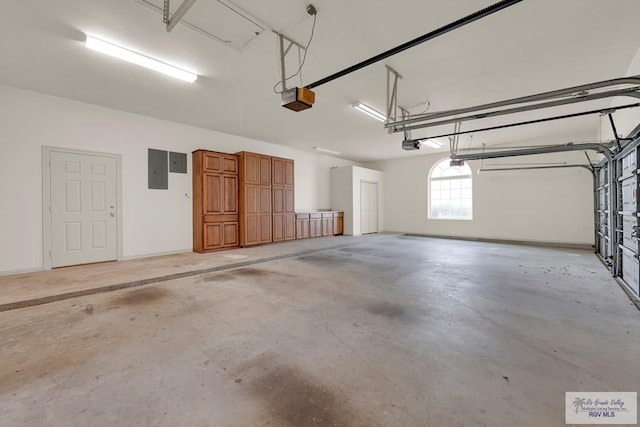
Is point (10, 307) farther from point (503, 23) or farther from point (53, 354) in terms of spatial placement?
point (503, 23)

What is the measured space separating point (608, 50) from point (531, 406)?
180 inches

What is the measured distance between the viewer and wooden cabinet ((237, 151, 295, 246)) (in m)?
7.20

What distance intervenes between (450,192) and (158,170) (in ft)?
31.3

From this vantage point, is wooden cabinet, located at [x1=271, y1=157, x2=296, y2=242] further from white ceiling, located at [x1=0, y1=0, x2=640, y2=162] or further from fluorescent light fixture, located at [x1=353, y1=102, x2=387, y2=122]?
fluorescent light fixture, located at [x1=353, y1=102, x2=387, y2=122]

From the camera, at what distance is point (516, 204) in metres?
8.44

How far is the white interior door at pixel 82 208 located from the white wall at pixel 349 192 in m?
7.13

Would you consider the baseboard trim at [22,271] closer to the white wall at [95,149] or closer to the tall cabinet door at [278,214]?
the white wall at [95,149]

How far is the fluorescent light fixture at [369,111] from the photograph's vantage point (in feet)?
17.1

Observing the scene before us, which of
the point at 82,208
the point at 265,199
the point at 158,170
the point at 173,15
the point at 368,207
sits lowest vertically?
the point at 82,208

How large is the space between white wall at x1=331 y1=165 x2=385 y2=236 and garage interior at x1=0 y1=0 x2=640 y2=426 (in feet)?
7.89

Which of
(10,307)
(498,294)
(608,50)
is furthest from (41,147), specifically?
(608,50)

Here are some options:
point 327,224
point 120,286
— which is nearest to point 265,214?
point 327,224

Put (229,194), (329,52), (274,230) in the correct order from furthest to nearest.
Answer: (274,230) < (229,194) < (329,52)

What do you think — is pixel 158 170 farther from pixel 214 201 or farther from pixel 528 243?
pixel 528 243
